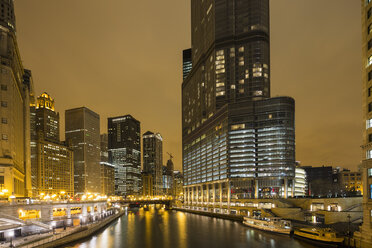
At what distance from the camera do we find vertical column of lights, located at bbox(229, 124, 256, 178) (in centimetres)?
17605

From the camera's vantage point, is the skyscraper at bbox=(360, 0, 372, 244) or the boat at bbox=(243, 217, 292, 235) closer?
the skyscraper at bbox=(360, 0, 372, 244)

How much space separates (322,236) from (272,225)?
24.3 meters

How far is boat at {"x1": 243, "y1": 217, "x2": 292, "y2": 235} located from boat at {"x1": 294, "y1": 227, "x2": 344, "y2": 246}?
838cm

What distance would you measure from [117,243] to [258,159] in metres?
113

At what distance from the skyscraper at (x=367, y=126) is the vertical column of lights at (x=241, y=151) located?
116315 mm

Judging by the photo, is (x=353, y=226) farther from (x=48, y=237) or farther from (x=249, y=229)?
(x=48, y=237)

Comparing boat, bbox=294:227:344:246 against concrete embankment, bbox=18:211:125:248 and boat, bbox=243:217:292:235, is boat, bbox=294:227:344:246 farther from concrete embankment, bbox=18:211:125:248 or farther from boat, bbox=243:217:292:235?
concrete embankment, bbox=18:211:125:248

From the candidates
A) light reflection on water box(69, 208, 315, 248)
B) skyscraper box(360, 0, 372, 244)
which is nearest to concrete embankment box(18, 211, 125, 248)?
light reflection on water box(69, 208, 315, 248)

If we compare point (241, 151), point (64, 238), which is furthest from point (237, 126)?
point (64, 238)

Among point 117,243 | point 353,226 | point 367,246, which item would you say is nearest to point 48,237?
point 117,243

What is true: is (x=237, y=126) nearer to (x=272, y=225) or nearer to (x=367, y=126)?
(x=272, y=225)

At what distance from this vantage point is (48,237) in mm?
67875

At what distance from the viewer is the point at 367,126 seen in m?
60.3

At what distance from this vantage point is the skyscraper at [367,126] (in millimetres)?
56531
